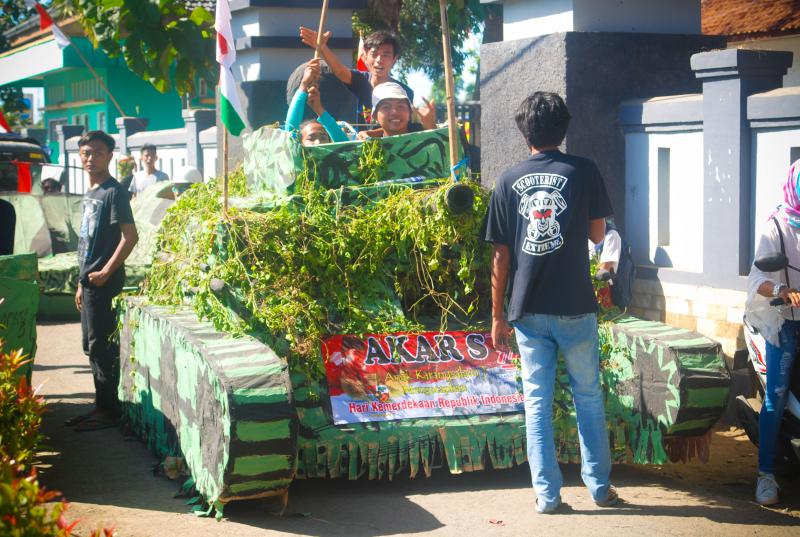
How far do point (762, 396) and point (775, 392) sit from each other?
38cm

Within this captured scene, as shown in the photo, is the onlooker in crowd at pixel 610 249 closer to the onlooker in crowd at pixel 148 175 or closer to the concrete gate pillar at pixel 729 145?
the concrete gate pillar at pixel 729 145

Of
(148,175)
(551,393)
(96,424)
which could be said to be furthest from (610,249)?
(148,175)

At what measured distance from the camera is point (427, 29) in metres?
28.8

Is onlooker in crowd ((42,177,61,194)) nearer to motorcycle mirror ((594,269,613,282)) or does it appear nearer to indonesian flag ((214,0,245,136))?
indonesian flag ((214,0,245,136))

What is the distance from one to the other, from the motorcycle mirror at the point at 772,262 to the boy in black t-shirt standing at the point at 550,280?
2.50 ft

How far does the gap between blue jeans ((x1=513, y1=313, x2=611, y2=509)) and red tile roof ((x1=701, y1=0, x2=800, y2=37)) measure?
8.49m

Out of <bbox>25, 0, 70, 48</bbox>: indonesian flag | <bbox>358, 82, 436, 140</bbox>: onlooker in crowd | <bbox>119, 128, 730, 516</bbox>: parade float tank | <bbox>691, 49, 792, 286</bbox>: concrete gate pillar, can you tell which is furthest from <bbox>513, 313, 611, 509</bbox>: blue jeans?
<bbox>25, 0, 70, 48</bbox>: indonesian flag

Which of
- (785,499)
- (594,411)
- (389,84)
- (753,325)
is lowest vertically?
(785,499)

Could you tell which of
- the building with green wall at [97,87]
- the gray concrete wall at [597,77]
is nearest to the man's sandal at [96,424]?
the gray concrete wall at [597,77]

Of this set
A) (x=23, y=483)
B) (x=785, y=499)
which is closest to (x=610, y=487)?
(x=785, y=499)

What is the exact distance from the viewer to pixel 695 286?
296 inches

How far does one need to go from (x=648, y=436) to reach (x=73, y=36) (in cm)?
2928

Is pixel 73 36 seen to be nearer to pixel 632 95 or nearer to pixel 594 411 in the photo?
pixel 632 95

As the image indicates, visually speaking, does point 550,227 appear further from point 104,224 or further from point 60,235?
point 60,235
